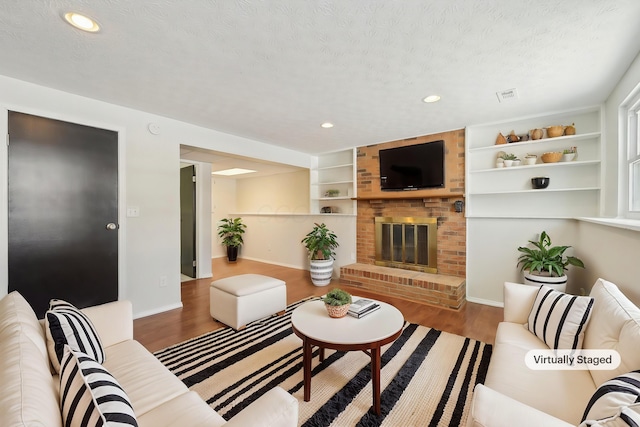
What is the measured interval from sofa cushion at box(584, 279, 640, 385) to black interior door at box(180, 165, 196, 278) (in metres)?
5.14

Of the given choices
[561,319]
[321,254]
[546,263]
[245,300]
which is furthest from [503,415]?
[321,254]

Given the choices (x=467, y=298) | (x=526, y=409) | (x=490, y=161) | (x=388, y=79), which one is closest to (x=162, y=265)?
(x=388, y=79)

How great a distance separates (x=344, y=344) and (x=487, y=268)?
2.80 metres

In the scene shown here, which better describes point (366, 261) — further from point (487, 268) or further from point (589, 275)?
point (589, 275)

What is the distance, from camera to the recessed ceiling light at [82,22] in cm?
154

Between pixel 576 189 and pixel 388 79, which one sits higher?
pixel 388 79

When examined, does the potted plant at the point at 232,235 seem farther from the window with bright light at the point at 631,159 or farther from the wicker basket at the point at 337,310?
the window with bright light at the point at 631,159

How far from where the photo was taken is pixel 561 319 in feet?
5.04

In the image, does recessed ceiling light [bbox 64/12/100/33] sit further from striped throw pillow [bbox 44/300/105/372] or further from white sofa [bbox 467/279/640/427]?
white sofa [bbox 467/279/640/427]

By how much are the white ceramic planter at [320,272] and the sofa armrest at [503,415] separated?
351 centimetres

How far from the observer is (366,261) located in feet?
15.2

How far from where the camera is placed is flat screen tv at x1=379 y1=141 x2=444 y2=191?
3816mm

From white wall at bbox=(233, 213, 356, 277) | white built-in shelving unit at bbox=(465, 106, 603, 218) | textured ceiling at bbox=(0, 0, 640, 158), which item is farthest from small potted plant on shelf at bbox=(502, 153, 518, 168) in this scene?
white wall at bbox=(233, 213, 356, 277)

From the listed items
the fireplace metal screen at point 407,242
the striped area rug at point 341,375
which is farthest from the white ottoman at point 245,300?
the fireplace metal screen at point 407,242
